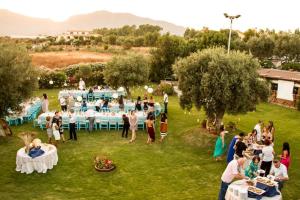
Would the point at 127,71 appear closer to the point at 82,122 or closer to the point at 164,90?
the point at 164,90

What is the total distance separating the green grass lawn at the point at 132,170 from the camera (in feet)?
44.0

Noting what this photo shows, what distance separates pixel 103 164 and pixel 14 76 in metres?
6.80

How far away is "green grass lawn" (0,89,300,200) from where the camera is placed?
1340cm

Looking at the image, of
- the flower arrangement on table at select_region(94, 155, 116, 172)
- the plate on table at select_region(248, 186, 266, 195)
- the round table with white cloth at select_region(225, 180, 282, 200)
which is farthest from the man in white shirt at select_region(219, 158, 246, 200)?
the flower arrangement on table at select_region(94, 155, 116, 172)

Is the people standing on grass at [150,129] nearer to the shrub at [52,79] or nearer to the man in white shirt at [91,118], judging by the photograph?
the man in white shirt at [91,118]

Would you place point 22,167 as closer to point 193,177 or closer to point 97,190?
point 97,190

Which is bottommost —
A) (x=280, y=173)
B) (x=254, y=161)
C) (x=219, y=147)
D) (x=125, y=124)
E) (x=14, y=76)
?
(x=219, y=147)

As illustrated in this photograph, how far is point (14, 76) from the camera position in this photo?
58.0ft

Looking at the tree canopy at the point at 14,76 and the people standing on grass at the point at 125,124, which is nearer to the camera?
the tree canopy at the point at 14,76

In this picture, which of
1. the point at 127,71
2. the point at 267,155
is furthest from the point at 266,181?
the point at 127,71

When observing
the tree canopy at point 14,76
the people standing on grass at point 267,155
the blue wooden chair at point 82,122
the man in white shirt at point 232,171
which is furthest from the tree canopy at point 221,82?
the tree canopy at point 14,76

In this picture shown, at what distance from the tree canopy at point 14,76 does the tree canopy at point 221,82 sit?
337 inches

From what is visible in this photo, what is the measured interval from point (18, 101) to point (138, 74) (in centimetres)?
1240

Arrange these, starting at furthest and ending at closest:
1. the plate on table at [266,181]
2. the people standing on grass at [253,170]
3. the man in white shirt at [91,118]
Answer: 1. the man in white shirt at [91,118]
2. the people standing on grass at [253,170]
3. the plate on table at [266,181]
